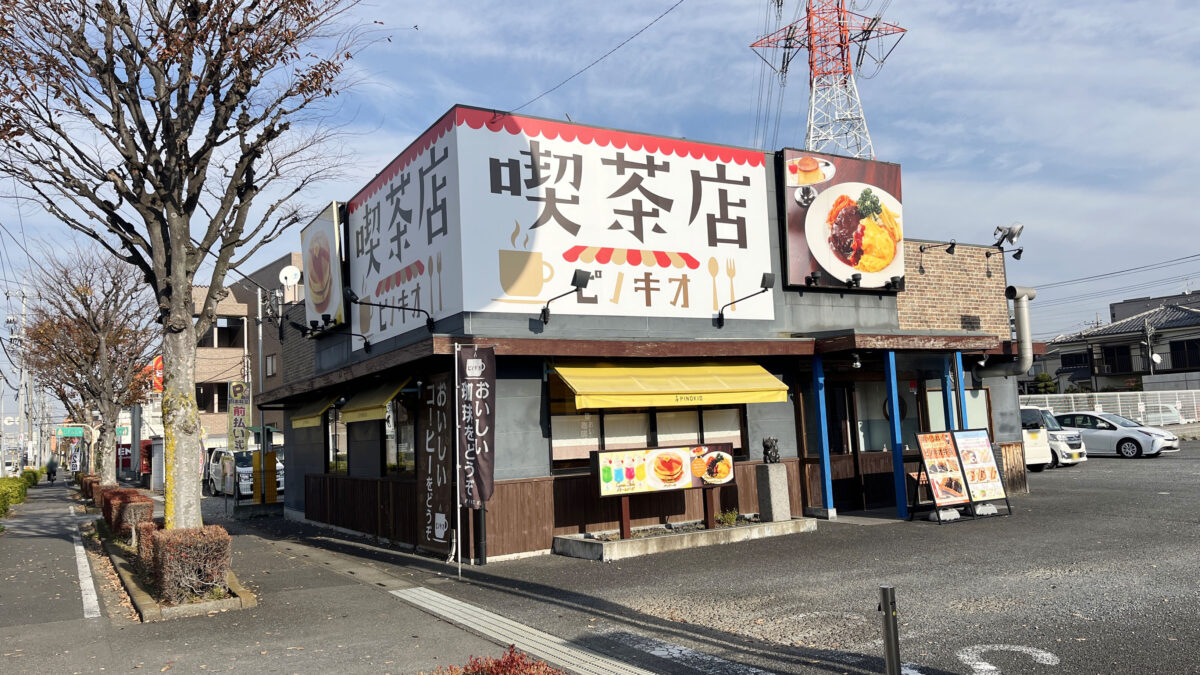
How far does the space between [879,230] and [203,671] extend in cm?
1475

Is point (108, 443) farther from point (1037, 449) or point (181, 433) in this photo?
point (1037, 449)

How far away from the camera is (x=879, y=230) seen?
17641 millimetres

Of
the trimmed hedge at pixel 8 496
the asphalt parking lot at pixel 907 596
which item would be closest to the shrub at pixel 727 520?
the asphalt parking lot at pixel 907 596

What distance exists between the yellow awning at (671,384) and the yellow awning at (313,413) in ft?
22.6

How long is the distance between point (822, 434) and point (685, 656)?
9.10 meters

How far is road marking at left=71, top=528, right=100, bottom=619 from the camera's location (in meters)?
10.2

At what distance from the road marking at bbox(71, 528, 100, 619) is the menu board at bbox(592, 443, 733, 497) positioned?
6729mm

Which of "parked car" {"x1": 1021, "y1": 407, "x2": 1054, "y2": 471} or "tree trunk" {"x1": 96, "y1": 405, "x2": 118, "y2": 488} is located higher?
"tree trunk" {"x1": 96, "y1": 405, "x2": 118, "y2": 488}

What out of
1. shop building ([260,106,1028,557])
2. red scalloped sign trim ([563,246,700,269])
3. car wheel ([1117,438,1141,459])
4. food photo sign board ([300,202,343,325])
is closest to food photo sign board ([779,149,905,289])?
shop building ([260,106,1028,557])

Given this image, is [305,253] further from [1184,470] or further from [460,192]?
[1184,470]

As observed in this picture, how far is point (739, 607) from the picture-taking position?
9039 mm

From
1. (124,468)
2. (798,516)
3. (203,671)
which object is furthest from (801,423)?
(124,468)

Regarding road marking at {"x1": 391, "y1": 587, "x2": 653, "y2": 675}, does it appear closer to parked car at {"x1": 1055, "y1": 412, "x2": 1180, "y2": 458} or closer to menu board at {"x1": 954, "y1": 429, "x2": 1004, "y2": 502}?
menu board at {"x1": 954, "y1": 429, "x2": 1004, "y2": 502}

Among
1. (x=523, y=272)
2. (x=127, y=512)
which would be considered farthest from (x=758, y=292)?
(x=127, y=512)
